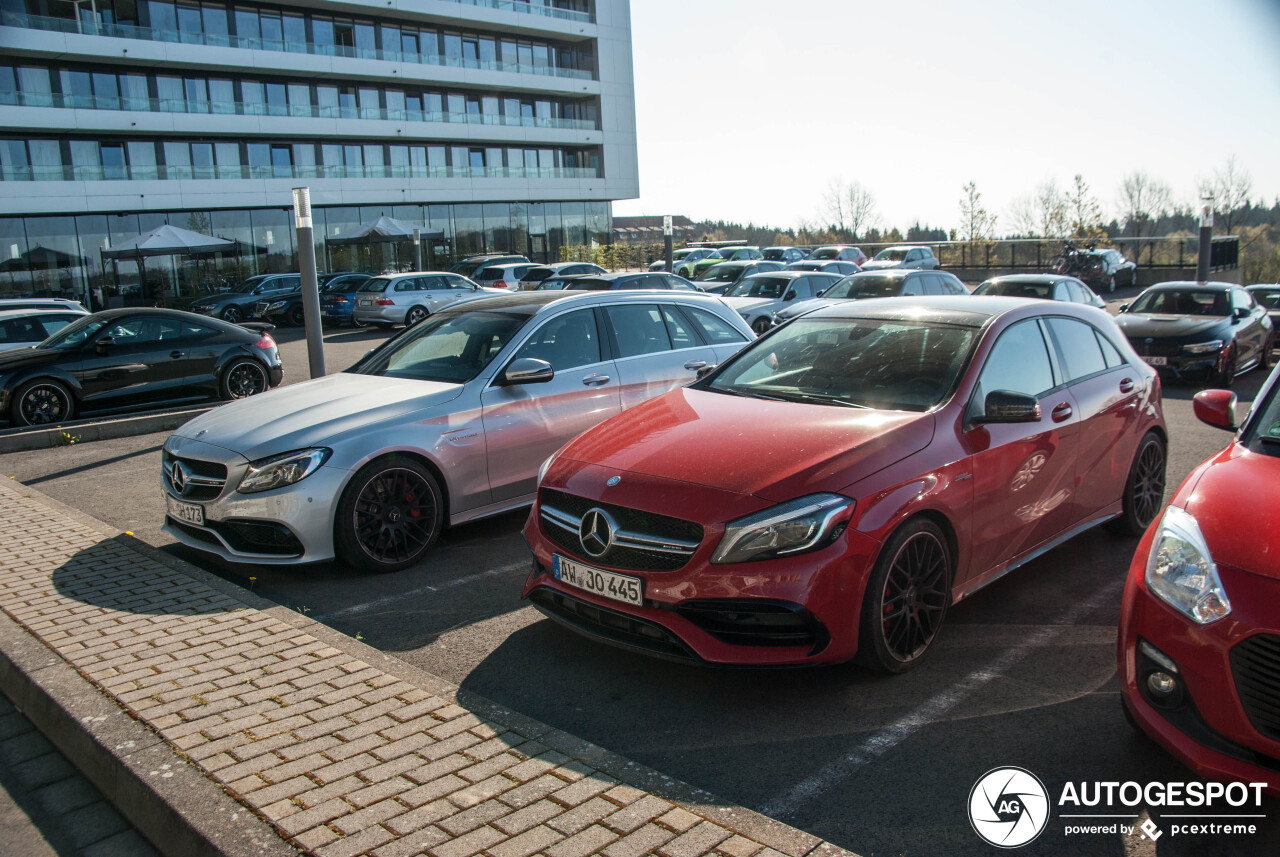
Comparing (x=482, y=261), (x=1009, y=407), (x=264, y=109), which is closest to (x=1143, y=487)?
(x=1009, y=407)

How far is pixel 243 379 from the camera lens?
12789 mm

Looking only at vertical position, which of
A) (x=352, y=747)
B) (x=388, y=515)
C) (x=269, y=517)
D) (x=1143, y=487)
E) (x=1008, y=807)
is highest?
(x=269, y=517)

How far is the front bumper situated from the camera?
5.56 meters

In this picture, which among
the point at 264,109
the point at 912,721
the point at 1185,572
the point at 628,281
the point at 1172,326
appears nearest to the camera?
the point at 1185,572

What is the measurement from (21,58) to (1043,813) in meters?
48.4

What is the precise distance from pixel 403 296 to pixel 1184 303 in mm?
18813

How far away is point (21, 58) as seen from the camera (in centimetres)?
3978

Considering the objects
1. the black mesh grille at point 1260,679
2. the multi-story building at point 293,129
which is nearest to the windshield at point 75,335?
the black mesh grille at point 1260,679

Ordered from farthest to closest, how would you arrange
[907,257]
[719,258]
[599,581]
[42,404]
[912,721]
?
1. [719,258]
2. [907,257]
3. [42,404]
4. [599,581]
5. [912,721]

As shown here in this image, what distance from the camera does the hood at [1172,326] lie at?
13.5m

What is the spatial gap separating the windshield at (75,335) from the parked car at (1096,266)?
34.1 m

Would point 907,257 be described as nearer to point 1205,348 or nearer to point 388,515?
point 1205,348

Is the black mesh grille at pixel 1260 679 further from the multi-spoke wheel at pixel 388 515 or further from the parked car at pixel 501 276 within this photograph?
the parked car at pixel 501 276

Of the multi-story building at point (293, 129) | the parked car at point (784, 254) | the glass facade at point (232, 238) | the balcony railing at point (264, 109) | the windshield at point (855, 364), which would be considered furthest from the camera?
the parked car at point (784, 254)
